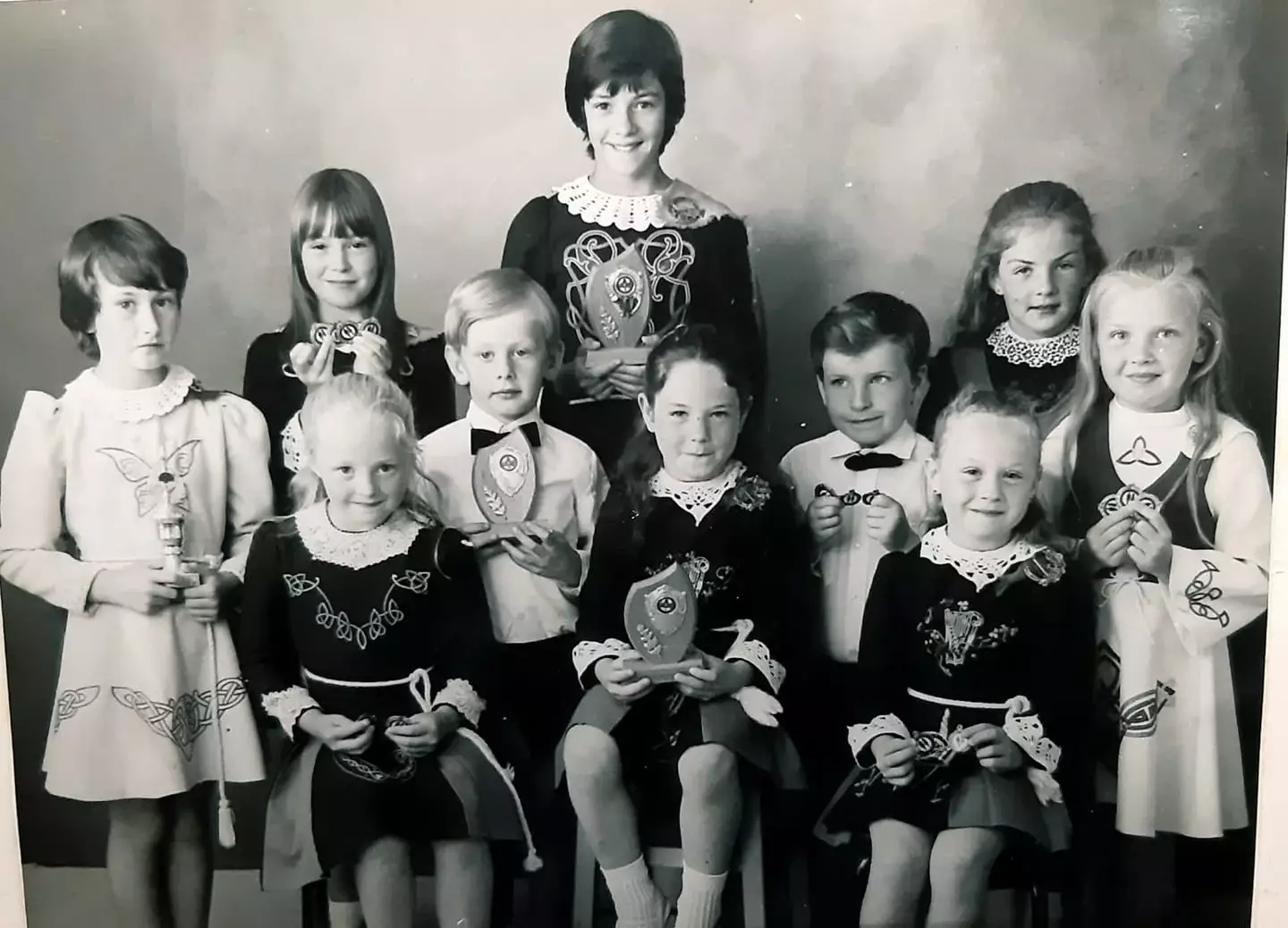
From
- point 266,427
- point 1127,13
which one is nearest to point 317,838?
point 266,427

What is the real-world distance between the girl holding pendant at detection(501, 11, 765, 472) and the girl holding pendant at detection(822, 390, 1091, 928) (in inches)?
9.8

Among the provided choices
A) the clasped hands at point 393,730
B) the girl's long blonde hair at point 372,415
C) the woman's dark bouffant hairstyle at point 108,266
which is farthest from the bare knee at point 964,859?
the woman's dark bouffant hairstyle at point 108,266

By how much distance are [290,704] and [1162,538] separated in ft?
3.06

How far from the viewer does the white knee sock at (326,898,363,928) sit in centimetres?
104

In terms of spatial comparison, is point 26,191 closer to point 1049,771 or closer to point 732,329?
point 732,329

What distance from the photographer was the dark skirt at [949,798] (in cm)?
101

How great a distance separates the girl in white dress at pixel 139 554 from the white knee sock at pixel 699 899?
0.47m

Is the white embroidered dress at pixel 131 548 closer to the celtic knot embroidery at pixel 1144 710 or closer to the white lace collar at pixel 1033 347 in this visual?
the white lace collar at pixel 1033 347

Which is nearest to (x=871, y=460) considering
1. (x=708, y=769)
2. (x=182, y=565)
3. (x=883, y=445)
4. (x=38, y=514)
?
(x=883, y=445)

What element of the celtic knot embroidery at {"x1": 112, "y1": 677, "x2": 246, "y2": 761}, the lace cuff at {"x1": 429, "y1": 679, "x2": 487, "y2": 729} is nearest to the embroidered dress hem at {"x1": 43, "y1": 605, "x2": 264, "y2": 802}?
the celtic knot embroidery at {"x1": 112, "y1": 677, "x2": 246, "y2": 761}

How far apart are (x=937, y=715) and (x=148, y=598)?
846 millimetres

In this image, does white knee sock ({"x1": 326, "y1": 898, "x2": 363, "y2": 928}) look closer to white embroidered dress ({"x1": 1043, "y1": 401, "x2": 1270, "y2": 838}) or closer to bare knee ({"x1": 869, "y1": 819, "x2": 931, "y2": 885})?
bare knee ({"x1": 869, "y1": 819, "x2": 931, "y2": 885})

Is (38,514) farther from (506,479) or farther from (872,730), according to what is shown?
(872,730)

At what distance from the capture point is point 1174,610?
1.01m
